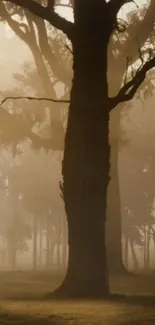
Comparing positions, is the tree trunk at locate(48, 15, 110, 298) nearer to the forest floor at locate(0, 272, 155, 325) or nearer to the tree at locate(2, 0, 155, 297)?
the tree at locate(2, 0, 155, 297)

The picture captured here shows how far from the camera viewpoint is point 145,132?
54.8 metres

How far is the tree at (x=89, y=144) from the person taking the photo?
48.4 feet

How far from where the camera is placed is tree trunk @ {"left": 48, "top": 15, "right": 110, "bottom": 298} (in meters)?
14.7

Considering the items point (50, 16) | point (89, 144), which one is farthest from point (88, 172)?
point (50, 16)

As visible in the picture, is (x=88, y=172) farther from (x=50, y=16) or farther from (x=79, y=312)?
(x=79, y=312)

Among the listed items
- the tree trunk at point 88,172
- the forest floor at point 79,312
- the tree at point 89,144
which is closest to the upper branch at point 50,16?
the tree at point 89,144

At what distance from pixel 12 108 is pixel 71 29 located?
21.5 metres

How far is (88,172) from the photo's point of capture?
14.8 metres

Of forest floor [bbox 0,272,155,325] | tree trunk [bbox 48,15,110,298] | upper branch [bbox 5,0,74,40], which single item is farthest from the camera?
upper branch [bbox 5,0,74,40]

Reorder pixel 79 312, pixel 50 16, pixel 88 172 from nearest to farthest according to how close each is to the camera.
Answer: pixel 79 312
pixel 88 172
pixel 50 16

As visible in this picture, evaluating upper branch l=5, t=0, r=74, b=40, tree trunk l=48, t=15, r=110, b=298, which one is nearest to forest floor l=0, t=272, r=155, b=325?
tree trunk l=48, t=15, r=110, b=298

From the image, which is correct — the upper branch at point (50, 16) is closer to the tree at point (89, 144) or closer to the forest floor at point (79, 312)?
the tree at point (89, 144)

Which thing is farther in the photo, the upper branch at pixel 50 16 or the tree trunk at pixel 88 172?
the upper branch at pixel 50 16

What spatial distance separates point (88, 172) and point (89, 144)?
0.58 m
